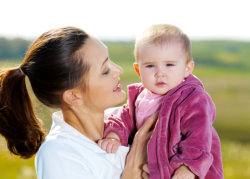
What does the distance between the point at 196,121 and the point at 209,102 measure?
158 millimetres

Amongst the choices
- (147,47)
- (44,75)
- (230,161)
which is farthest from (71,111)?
(230,161)

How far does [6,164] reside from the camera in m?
6.85

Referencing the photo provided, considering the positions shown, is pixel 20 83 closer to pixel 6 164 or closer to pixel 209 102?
pixel 209 102

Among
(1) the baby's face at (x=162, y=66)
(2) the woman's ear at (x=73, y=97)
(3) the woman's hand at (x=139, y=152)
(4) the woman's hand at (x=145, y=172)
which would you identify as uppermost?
(1) the baby's face at (x=162, y=66)

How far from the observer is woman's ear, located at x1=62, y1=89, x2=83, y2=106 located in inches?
84.2

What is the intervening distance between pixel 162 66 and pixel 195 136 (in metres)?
0.42

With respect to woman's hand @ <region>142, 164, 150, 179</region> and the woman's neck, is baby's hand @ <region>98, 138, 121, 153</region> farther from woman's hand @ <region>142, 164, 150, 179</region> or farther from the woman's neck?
woman's hand @ <region>142, 164, 150, 179</region>

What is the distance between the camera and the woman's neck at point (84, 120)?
2.22 meters

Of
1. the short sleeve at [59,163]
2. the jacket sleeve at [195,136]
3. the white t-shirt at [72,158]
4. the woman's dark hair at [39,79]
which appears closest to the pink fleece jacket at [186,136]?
the jacket sleeve at [195,136]

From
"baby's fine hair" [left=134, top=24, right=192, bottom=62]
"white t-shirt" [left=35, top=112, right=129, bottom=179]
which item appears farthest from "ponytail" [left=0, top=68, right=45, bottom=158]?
"baby's fine hair" [left=134, top=24, right=192, bottom=62]

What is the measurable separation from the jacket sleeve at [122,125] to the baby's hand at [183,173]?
46 cm

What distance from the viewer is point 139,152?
7.02 feet

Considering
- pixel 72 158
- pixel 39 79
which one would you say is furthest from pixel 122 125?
pixel 39 79

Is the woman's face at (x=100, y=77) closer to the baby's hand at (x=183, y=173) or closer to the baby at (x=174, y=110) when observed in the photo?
the baby at (x=174, y=110)
